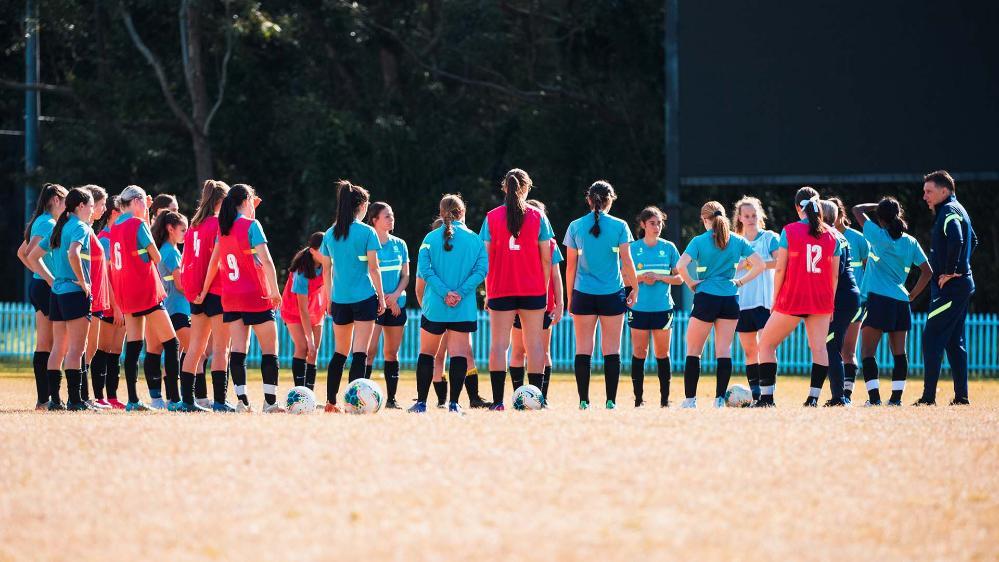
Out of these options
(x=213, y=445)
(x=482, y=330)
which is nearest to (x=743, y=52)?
(x=482, y=330)

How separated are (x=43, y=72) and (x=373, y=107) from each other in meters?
10.4

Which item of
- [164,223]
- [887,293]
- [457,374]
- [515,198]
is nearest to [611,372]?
[457,374]

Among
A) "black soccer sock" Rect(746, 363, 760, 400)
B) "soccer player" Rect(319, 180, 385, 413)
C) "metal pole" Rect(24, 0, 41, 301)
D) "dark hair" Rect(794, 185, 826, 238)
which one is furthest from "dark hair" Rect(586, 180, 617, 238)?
"metal pole" Rect(24, 0, 41, 301)

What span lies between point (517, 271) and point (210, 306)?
9.12ft

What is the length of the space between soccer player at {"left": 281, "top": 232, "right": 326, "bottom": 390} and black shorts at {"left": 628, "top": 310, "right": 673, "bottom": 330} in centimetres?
302

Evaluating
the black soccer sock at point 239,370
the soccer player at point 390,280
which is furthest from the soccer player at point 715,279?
the black soccer sock at point 239,370

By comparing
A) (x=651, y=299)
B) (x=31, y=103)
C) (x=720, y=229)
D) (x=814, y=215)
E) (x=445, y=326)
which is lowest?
(x=445, y=326)

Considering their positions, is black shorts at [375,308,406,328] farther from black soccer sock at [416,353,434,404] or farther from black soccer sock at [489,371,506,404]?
black soccer sock at [489,371,506,404]

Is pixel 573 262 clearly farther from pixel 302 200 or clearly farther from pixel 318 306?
pixel 302 200

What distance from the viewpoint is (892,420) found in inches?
396

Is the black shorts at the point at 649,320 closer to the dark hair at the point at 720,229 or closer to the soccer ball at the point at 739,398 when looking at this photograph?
the soccer ball at the point at 739,398

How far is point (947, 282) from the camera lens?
1199 centimetres

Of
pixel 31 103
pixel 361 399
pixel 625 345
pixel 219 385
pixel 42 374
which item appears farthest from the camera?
pixel 31 103

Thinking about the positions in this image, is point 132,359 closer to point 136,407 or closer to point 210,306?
point 136,407
